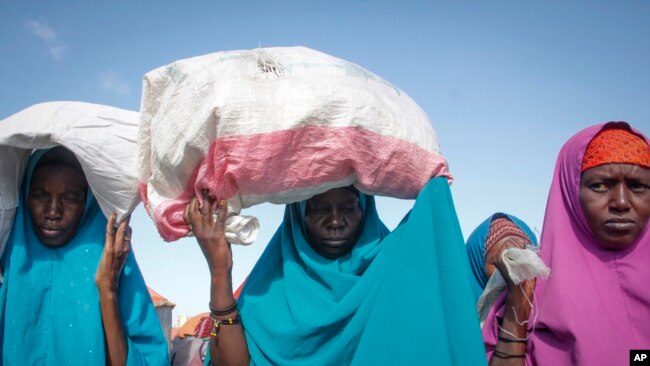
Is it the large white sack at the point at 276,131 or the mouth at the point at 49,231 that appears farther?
the mouth at the point at 49,231

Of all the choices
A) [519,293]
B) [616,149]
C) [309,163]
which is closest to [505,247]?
[519,293]

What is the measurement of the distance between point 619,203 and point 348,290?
137cm

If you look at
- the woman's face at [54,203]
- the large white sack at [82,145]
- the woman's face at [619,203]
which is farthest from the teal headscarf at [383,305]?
the woman's face at [54,203]

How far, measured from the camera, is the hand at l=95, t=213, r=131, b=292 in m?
3.00

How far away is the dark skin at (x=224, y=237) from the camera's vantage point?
2.65 meters

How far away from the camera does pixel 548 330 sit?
8.87 ft

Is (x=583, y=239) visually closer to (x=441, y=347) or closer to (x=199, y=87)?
(x=441, y=347)

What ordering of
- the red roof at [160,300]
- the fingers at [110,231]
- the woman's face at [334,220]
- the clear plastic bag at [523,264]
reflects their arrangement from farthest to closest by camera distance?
1. the red roof at [160,300]
2. the fingers at [110,231]
3. the woman's face at [334,220]
4. the clear plastic bag at [523,264]

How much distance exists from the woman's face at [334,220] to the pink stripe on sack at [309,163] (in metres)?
0.31

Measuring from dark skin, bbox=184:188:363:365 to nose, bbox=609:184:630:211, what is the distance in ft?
4.11

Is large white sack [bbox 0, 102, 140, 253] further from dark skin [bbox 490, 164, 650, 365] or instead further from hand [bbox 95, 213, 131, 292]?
dark skin [bbox 490, 164, 650, 365]

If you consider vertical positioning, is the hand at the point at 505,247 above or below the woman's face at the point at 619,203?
below

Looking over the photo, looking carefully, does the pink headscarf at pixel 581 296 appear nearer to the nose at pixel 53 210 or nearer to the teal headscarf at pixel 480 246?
the teal headscarf at pixel 480 246

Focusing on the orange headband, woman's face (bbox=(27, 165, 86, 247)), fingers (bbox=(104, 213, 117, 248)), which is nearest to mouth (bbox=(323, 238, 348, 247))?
fingers (bbox=(104, 213, 117, 248))
